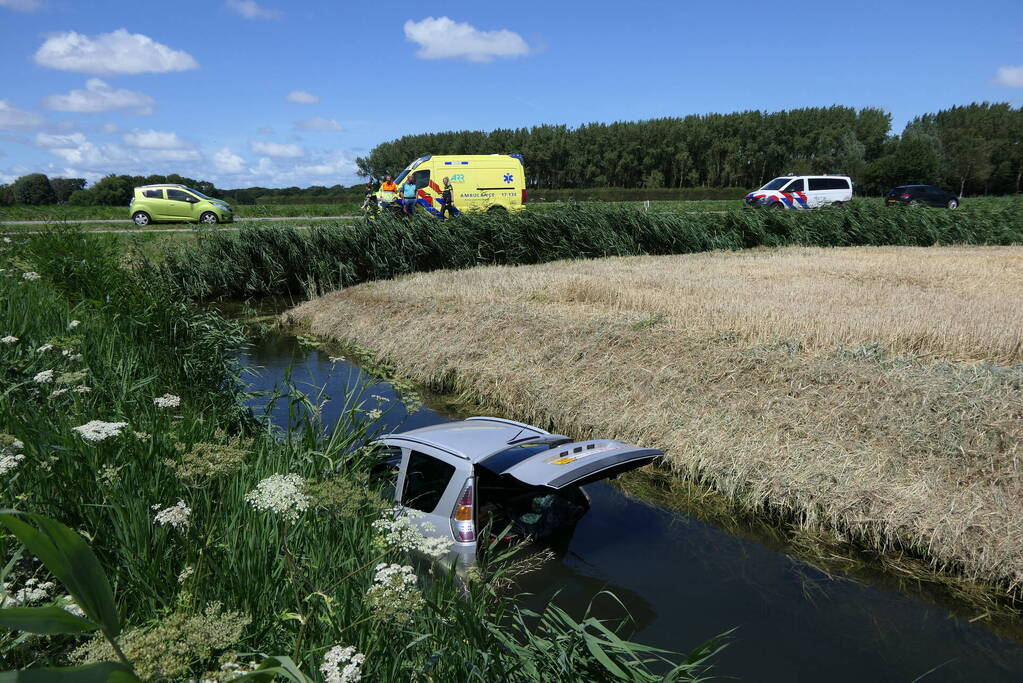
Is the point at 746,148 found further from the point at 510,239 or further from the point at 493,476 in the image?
the point at 493,476

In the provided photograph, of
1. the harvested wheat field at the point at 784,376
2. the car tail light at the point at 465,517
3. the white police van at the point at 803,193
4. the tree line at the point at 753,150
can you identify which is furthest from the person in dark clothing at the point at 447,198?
the tree line at the point at 753,150

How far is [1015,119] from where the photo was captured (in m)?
80.4

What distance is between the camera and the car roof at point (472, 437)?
5328mm

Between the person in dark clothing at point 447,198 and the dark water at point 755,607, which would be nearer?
the dark water at point 755,607

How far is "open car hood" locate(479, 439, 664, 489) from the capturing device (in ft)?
15.9

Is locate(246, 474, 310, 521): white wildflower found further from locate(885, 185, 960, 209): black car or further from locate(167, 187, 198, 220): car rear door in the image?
locate(885, 185, 960, 209): black car

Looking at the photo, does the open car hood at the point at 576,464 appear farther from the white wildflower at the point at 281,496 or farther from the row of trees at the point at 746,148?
the row of trees at the point at 746,148

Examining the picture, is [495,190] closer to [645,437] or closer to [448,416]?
[448,416]

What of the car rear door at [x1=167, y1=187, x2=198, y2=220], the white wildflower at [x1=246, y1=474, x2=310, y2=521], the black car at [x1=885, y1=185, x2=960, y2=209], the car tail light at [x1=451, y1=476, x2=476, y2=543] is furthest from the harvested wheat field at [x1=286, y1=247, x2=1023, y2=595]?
the black car at [x1=885, y1=185, x2=960, y2=209]

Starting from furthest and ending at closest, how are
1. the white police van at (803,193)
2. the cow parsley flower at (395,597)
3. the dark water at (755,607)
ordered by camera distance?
the white police van at (803,193), the dark water at (755,607), the cow parsley flower at (395,597)

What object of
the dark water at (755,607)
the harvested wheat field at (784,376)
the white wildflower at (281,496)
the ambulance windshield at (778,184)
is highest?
the ambulance windshield at (778,184)

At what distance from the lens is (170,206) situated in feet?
95.0

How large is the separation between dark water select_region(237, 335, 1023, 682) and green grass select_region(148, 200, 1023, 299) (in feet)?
42.0

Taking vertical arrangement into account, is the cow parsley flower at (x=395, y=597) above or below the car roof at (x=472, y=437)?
above
